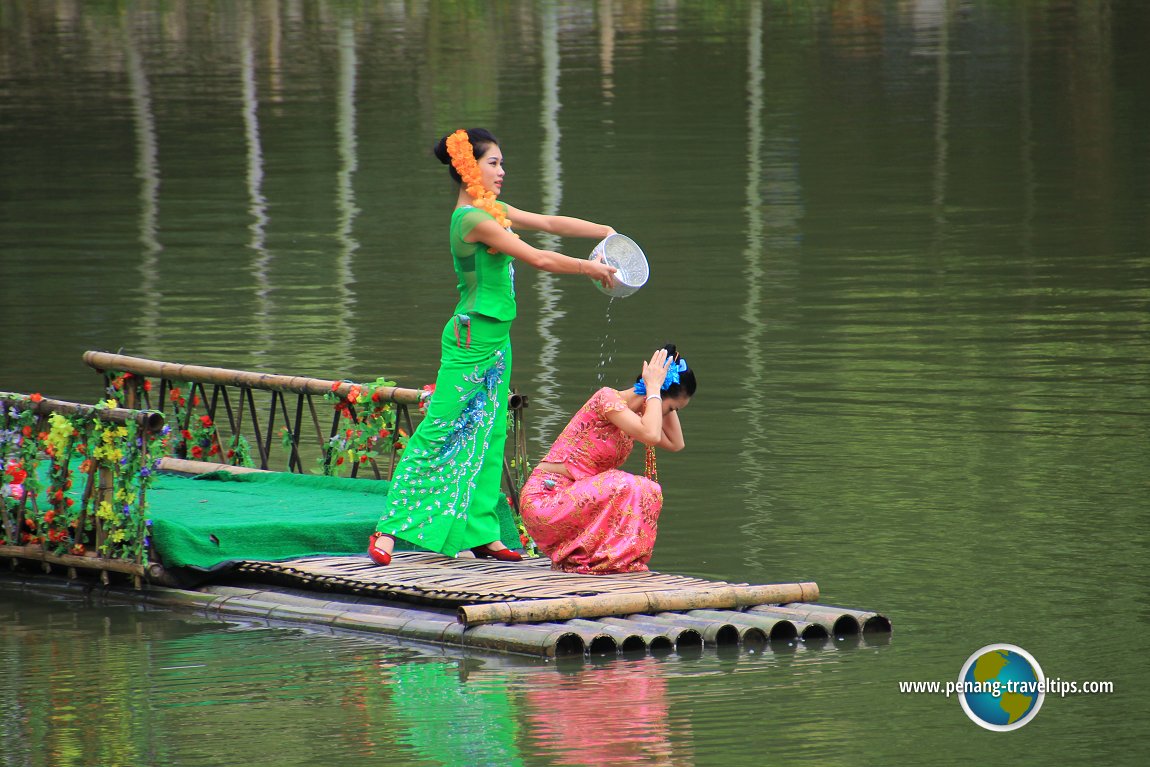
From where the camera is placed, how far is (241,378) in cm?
1005

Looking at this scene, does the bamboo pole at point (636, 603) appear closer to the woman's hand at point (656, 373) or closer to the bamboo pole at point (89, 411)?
the woman's hand at point (656, 373)

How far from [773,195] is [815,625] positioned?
14.5 meters

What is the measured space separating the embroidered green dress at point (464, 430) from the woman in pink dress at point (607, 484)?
0.29 metres

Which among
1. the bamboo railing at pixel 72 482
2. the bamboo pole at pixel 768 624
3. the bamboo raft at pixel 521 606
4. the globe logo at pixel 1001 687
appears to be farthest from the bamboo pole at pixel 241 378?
the globe logo at pixel 1001 687

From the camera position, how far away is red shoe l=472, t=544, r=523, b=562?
884 centimetres

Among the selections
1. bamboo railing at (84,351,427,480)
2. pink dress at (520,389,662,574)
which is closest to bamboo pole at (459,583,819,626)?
pink dress at (520,389,662,574)

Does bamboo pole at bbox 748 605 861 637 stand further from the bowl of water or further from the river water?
the bowl of water

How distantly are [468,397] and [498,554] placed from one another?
69cm

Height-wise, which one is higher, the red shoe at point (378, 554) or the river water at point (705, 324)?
the red shoe at point (378, 554)

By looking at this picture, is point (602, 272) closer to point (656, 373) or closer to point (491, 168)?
point (656, 373)

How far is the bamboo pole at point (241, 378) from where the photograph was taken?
9719 mm

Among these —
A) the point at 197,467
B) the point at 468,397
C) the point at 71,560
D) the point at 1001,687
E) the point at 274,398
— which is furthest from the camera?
the point at 197,467

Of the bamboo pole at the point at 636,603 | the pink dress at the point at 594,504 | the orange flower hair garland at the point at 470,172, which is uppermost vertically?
the orange flower hair garland at the point at 470,172

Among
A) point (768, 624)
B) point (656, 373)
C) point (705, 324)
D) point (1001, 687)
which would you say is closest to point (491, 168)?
point (656, 373)
